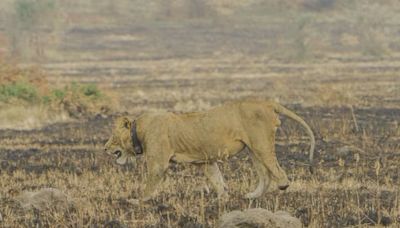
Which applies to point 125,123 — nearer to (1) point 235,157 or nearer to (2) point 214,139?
(2) point 214,139

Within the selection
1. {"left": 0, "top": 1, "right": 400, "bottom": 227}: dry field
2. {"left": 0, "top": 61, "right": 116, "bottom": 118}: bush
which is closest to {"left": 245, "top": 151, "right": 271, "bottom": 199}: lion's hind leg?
{"left": 0, "top": 1, "right": 400, "bottom": 227}: dry field

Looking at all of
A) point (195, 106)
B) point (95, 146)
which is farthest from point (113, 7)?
point (95, 146)

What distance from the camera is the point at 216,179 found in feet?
42.3

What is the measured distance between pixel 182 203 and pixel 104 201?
109 cm

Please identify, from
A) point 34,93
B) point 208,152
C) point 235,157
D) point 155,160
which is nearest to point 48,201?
point 155,160

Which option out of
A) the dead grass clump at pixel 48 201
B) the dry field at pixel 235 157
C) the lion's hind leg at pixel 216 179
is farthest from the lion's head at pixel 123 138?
the dead grass clump at pixel 48 201

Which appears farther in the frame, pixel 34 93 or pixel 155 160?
pixel 34 93

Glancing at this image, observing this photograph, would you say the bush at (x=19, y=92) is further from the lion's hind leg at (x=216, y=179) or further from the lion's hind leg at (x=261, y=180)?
the lion's hind leg at (x=261, y=180)

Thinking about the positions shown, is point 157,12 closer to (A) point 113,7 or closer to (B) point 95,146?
(A) point 113,7

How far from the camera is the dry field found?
38.3ft

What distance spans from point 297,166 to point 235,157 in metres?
A: 1.88

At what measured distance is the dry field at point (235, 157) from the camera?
11667 mm

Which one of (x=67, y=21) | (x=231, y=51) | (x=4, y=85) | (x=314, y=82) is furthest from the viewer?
(x=67, y=21)

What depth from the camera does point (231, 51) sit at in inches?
3184
